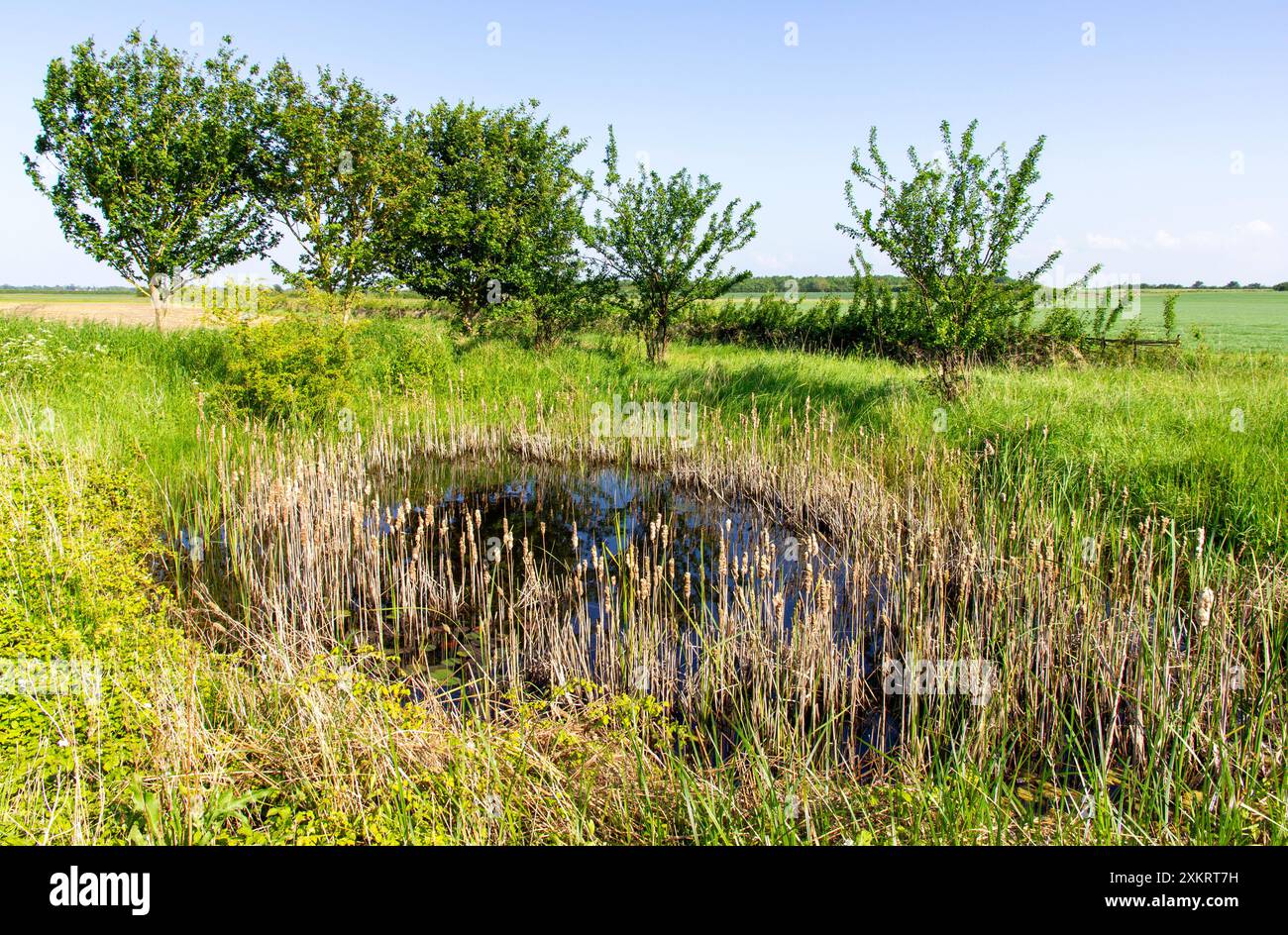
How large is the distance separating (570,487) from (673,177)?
869 centimetres

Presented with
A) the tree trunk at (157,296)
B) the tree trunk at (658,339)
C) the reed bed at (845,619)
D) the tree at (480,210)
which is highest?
the tree at (480,210)

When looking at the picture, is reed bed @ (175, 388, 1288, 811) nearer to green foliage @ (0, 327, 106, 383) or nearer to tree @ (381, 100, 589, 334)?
green foliage @ (0, 327, 106, 383)

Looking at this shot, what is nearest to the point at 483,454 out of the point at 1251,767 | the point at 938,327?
the point at 938,327

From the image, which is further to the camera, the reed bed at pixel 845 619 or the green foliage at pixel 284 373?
the green foliage at pixel 284 373

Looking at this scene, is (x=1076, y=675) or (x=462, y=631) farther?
(x=462, y=631)

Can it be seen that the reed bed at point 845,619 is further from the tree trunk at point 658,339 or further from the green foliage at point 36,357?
the tree trunk at point 658,339

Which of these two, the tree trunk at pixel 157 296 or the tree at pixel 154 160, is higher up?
the tree at pixel 154 160

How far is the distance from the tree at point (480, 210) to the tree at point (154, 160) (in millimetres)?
3911

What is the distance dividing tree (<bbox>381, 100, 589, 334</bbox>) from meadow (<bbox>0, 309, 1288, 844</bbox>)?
8.34 metres

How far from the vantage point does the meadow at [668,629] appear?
9.16 ft

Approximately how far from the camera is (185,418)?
9.20 meters

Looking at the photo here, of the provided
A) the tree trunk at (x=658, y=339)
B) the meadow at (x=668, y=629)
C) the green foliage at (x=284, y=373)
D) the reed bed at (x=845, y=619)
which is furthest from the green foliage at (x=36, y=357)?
the tree trunk at (x=658, y=339)

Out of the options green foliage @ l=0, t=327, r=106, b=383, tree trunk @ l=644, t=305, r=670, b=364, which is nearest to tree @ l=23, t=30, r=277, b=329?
green foliage @ l=0, t=327, r=106, b=383
